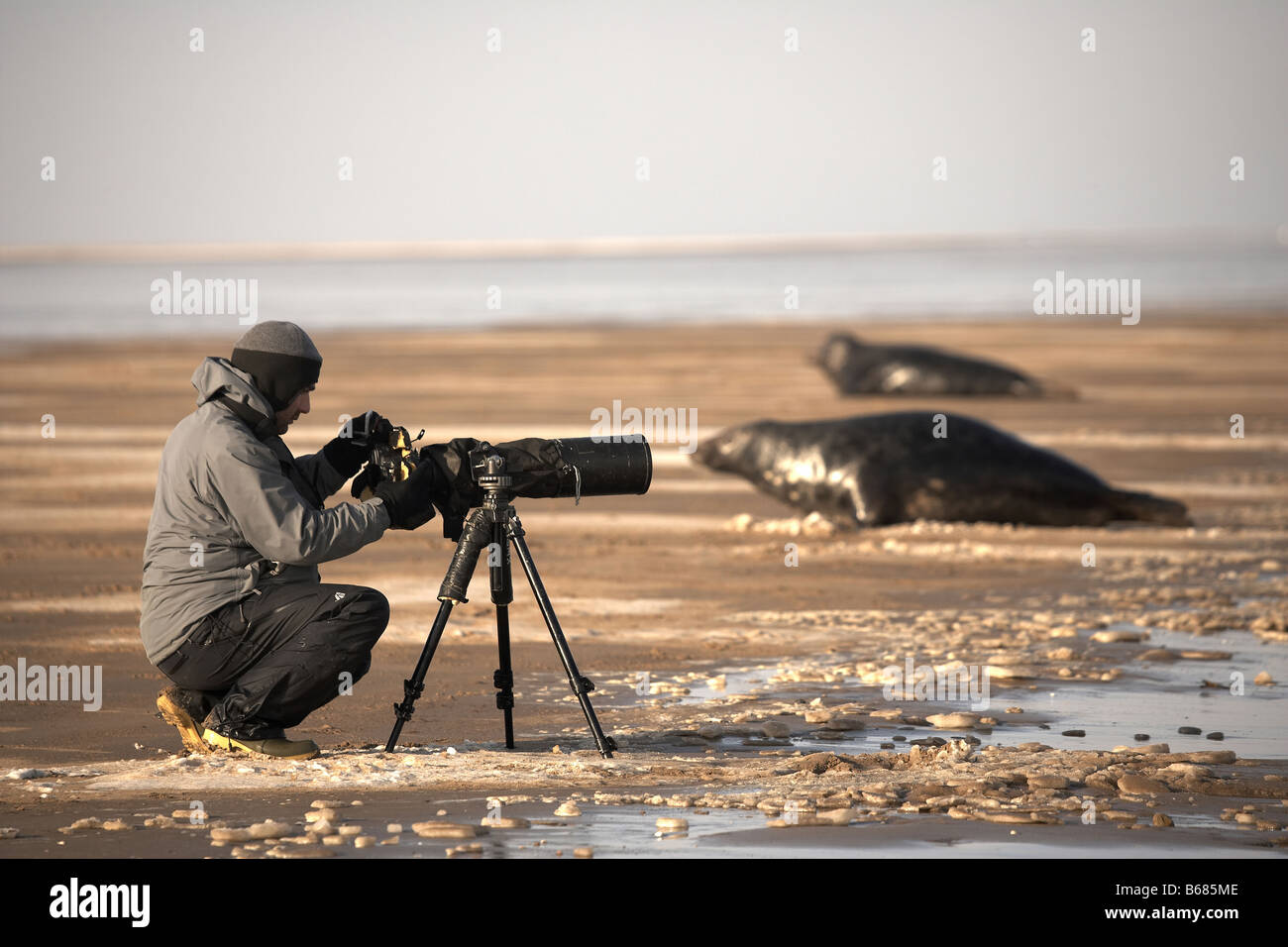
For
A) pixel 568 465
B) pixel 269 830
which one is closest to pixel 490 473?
pixel 568 465

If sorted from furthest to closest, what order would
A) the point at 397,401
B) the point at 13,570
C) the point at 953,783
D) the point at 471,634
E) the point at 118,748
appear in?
the point at 397,401, the point at 13,570, the point at 471,634, the point at 118,748, the point at 953,783

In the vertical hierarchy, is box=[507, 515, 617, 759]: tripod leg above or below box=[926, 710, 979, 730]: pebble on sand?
above

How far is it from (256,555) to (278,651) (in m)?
0.38

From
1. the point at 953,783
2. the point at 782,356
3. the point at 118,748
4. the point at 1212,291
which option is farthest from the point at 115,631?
the point at 1212,291

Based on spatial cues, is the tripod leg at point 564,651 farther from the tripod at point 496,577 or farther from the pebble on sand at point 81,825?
the pebble on sand at point 81,825

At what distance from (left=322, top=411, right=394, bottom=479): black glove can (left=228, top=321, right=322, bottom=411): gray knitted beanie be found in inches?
10.8

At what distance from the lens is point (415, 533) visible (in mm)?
13477

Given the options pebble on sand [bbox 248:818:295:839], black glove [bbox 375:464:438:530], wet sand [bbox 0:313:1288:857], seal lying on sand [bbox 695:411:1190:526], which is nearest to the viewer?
pebble on sand [bbox 248:818:295:839]

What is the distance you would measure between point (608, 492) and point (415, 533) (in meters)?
6.49

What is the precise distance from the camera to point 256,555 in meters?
6.71

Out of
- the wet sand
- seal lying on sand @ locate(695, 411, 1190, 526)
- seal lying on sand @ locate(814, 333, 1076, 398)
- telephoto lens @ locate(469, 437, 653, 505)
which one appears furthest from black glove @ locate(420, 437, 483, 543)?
seal lying on sand @ locate(814, 333, 1076, 398)

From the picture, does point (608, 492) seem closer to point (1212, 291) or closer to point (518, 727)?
point (518, 727)

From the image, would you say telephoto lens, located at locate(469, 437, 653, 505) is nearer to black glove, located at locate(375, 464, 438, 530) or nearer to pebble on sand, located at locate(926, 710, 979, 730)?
black glove, located at locate(375, 464, 438, 530)

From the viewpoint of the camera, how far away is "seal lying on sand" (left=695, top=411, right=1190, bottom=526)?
1335cm
